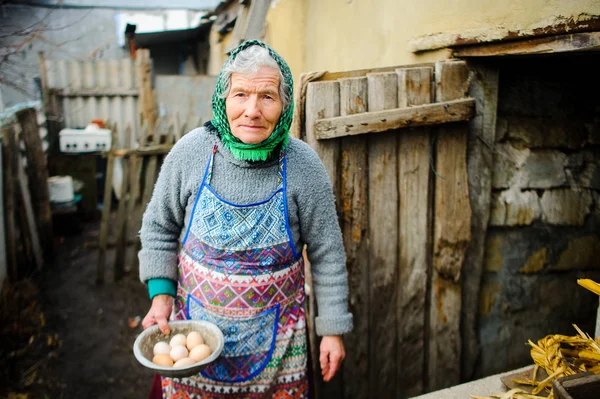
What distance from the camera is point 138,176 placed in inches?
203

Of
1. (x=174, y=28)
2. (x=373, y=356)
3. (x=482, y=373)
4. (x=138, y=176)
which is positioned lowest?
(x=482, y=373)

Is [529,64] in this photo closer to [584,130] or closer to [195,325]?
[584,130]

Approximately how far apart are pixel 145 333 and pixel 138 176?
3.55 metres

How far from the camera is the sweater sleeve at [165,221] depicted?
1.97 meters

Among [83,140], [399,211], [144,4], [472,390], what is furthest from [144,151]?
[144,4]

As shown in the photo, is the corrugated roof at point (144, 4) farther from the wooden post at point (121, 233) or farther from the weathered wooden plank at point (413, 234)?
the weathered wooden plank at point (413, 234)

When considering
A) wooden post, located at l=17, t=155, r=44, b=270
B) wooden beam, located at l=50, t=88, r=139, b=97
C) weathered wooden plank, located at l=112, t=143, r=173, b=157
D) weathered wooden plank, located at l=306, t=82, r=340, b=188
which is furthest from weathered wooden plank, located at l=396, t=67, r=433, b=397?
wooden beam, located at l=50, t=88, r=139, b=97

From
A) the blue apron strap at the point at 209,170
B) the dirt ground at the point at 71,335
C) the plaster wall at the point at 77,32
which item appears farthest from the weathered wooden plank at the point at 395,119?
the plaster wall at the point at 77,32

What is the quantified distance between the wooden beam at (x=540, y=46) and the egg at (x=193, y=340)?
1927 mm

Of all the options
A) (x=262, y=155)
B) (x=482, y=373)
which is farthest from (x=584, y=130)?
(x=262, y=155)

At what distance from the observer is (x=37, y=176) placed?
552 centimetres

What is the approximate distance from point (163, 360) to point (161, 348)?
9 cm

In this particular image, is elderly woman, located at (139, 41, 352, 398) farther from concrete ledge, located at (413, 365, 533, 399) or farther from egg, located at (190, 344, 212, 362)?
concrete ledge, located at (413, 365, 533, 399)

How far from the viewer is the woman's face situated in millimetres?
1802
